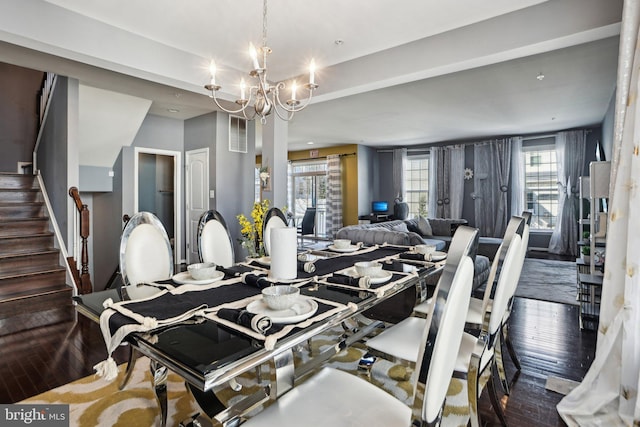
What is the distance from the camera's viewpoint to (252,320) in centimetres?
111

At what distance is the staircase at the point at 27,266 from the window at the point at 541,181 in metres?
→ 8.91

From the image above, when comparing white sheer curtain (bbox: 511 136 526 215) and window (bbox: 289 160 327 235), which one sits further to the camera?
window (bbox: 289 160 327 235)

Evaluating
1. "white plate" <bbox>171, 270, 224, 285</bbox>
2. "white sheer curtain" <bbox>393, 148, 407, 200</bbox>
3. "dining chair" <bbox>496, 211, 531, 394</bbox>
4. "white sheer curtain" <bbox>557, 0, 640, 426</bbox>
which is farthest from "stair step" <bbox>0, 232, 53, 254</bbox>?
"white sheer curtain" <bbox>393, 148, 407, 200</bbox>

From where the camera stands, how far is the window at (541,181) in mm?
7773

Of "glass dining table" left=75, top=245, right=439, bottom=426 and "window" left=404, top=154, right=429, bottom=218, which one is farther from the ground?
"window" left=404, top=154, right=429, bottom=218

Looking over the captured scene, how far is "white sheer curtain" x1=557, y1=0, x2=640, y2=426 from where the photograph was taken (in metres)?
1.68

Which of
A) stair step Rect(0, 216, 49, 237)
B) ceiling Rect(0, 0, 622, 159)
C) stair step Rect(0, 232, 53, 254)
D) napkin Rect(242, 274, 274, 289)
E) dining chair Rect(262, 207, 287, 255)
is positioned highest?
ceiling Rect(0, 0, 622, 159)

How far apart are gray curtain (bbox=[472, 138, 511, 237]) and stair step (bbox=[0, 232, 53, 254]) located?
844 cm

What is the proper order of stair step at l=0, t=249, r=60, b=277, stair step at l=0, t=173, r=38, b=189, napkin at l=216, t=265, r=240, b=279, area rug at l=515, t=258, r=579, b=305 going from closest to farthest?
1. napkin at l=216, t=265, r=240, b=279
2. stair step at l=0, t=249, r=60, b=277
3. area rug at l=515, t=258, r=579, b=305
4. stair step at l=0, t=173, r=38, b=189

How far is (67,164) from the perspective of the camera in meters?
4.01

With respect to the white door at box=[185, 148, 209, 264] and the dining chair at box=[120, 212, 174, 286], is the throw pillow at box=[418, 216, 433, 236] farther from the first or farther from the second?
the dining chair at box=[120, 212, 174, 286]

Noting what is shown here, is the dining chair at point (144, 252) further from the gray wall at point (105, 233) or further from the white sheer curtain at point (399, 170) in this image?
the white sheer curtain at point (399, 170)

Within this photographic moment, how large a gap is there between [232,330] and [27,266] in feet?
12.9

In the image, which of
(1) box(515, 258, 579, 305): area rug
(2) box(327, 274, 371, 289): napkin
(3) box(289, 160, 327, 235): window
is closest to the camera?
(2) box(327, 274, 371, 289): napkin
